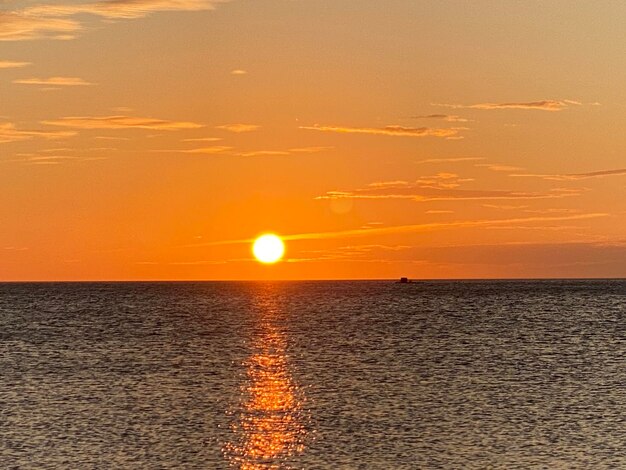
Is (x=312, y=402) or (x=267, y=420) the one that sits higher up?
(x=312, y=402)

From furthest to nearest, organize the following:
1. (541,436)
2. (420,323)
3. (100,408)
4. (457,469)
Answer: (420,323) < (100,408) < (541,436) < (457,469)

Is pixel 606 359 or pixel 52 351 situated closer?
pixel 606 359

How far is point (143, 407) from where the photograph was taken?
222 ft

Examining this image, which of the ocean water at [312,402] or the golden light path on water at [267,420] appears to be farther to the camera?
the ocean water at [312,402]

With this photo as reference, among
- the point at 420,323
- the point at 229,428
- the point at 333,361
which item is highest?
the point at 420,323

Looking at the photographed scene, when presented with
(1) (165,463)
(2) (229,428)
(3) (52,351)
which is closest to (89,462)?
(1) (165,463)

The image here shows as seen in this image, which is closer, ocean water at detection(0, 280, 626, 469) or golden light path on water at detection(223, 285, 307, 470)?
golden light path on water at detection(223, 285, 307, 470)

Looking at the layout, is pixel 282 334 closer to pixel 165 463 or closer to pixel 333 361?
pixel 333 361

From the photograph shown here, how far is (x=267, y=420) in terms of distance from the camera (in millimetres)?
62000

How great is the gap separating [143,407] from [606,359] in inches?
2101

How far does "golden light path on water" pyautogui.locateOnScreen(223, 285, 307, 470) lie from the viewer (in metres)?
51.2

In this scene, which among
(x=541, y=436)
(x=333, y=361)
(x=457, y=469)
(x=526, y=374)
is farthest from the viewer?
(x=333, y=361)

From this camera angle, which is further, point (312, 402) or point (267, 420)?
point (312, 402)

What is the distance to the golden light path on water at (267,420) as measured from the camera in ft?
168
